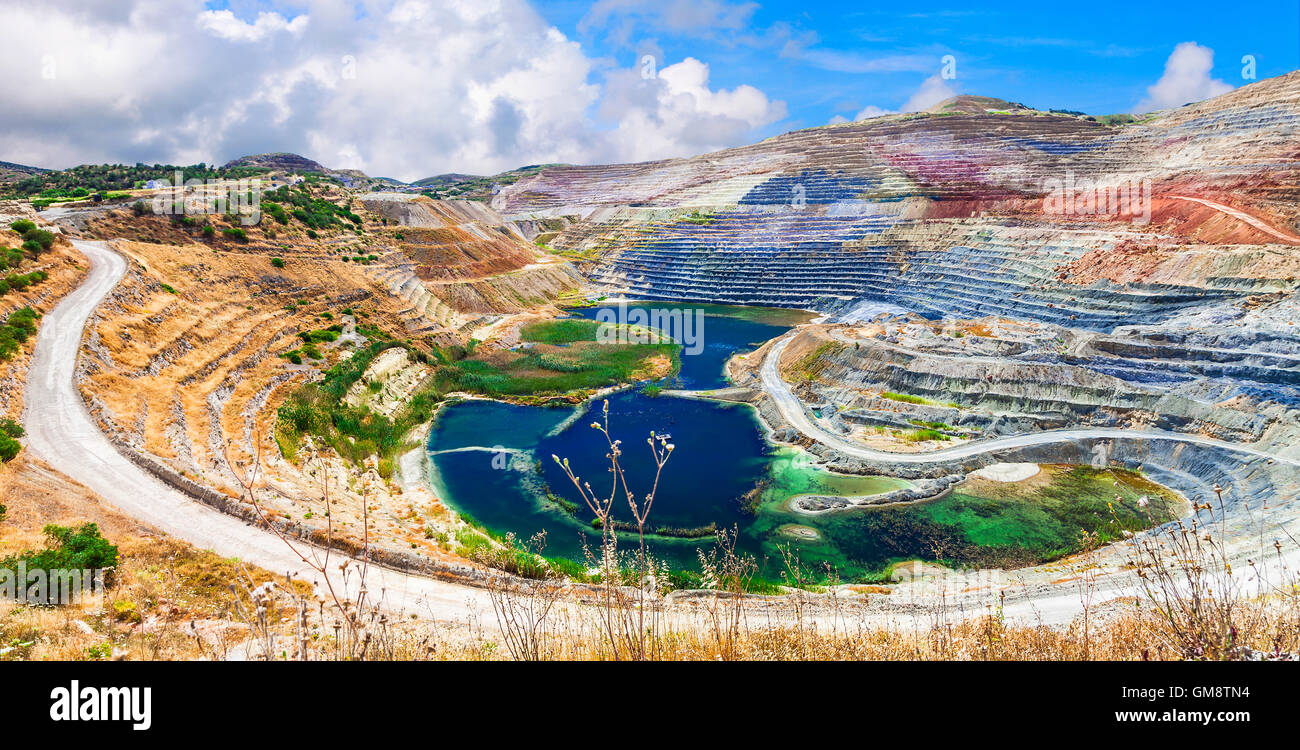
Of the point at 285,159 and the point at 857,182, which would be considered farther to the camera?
the point at 285,159

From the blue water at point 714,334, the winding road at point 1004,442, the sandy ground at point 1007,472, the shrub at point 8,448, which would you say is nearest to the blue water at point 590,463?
the blue water at point 714,334

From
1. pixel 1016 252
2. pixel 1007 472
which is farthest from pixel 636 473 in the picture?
pixel 1016 252

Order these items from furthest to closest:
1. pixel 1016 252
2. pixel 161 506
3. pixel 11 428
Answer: pixel 1016 252 → pixel 11 428 → pixel 161 506

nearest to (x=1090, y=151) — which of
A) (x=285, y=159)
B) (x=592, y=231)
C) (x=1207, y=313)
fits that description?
(x=1207, y=313)

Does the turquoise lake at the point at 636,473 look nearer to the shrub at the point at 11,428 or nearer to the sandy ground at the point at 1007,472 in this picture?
the sandy ground at the point at 1007,472

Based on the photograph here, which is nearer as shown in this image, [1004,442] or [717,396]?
[1004,442]

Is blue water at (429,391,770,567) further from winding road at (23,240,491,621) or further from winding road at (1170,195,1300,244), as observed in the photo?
winding road at (1170,195,1300,244)

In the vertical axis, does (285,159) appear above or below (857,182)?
above

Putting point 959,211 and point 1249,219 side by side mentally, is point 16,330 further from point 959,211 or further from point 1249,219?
point 959,211
